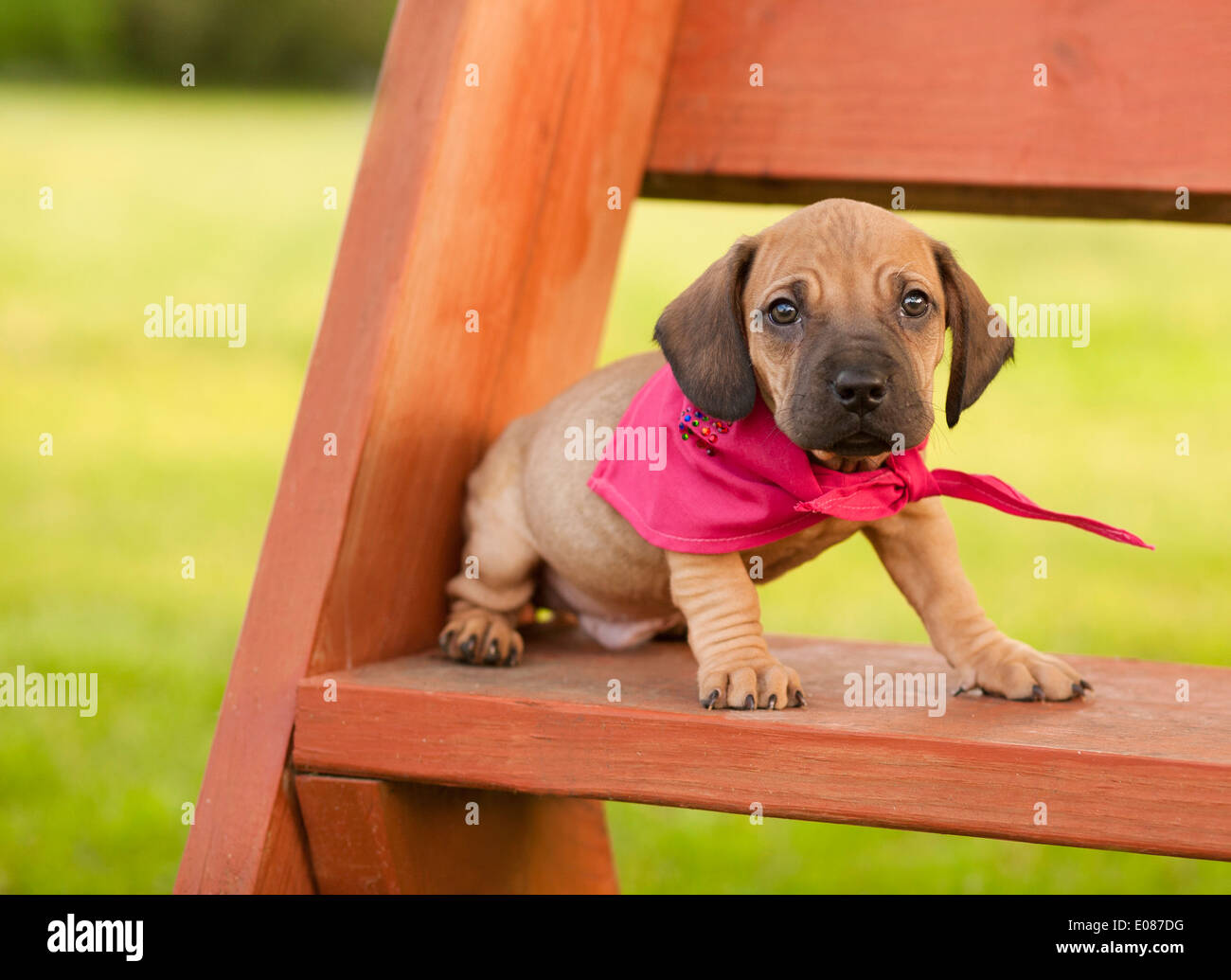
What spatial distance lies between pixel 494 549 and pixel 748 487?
0.71 metres

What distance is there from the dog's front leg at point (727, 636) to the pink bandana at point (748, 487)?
57 millimetres

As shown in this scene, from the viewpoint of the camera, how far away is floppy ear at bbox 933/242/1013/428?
2201mm

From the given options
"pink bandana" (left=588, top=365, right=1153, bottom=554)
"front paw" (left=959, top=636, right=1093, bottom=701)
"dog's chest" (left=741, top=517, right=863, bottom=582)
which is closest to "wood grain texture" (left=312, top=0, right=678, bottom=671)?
"pink bandana" (left=588, top=365, right=1153, bottom=554)

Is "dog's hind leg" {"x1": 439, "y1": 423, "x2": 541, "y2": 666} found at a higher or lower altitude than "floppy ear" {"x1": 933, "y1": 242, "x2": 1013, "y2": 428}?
lower

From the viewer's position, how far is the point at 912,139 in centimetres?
275

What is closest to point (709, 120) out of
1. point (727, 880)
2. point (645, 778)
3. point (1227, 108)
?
point (1227, 108)

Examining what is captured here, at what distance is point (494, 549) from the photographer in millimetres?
2742

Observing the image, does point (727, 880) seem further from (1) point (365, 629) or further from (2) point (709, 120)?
(2) point (709, 120)

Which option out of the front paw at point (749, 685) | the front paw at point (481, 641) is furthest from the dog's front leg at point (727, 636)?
the front paw at point (481, 641)

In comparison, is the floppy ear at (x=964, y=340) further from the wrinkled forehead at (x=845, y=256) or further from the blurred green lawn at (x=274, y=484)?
the blurred green lawn at (x=274, y=484)

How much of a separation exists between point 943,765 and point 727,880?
97.0 inches

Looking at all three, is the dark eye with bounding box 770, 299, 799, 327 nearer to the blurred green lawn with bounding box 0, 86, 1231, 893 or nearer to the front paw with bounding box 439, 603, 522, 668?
the blurred green lawn with bounding box 0, 86, 1231, 893

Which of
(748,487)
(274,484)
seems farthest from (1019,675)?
(274,484)

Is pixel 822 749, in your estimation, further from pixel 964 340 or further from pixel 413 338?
pixel 413 338
